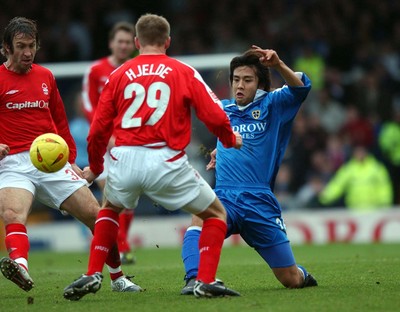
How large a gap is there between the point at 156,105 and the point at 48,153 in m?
1.11

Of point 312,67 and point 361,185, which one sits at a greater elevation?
point 312,67

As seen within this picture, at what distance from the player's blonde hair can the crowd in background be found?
955 cm

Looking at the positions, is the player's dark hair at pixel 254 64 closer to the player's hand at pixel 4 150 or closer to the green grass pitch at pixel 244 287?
the green grass pitch at pixel 244 287

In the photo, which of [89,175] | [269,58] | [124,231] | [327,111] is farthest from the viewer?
[327,111]

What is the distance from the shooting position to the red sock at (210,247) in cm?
707

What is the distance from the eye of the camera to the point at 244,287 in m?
8.34

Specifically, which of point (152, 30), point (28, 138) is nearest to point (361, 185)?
point (28, 138)

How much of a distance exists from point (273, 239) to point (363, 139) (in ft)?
35.7

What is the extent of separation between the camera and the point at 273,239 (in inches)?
316

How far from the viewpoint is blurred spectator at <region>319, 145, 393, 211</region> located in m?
17.6

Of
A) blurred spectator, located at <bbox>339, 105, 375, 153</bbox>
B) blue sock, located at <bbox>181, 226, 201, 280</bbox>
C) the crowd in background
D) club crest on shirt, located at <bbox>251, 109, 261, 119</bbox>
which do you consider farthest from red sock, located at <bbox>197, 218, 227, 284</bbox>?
blurred spectator, located at <bbox>339, 105, 375, 153</bbox>

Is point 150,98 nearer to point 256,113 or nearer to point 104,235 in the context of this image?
point 104,235

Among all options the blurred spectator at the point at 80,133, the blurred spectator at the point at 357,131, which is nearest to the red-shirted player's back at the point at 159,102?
the blurred spectator at the point at 80,133

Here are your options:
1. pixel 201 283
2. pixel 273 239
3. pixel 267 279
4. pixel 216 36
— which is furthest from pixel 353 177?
pixel 201 283
